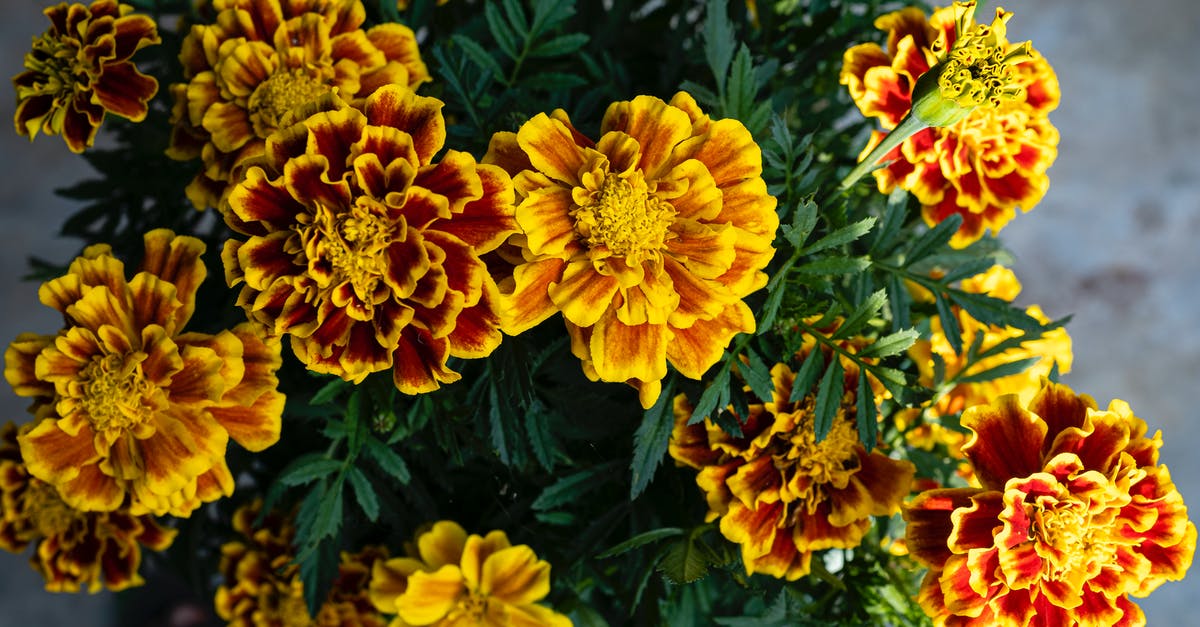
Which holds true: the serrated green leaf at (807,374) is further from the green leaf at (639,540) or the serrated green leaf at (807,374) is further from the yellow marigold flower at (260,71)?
the yellow marigold flower at (260,71)

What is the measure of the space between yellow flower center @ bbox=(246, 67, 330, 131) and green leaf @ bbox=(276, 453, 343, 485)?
199 millimetres

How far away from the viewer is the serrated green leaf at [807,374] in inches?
21.5

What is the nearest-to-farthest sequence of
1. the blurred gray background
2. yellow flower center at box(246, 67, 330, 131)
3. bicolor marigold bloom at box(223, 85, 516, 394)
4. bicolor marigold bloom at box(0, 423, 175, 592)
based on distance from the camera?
1. bicolor marigold bloom at box(223, 85, 516, 394)
2. yellow flower center at box(246, 67, 330, 131)
3. bicolor marigold bloom at box(0, 423, 175, 592)
4. the blurred gray background

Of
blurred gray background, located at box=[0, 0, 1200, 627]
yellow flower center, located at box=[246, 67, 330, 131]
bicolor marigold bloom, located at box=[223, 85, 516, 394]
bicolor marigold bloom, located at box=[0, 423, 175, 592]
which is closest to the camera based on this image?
bicolor marigold bloom, located at box=[223, 85, 516, 394]

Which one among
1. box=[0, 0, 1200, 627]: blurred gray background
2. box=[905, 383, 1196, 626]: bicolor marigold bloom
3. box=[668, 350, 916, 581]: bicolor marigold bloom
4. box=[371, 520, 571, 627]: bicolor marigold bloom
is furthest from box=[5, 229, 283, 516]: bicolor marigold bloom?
box=[0, 0, 1200, 627]: blurred gray background

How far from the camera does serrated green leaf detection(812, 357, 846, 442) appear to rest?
54 cm

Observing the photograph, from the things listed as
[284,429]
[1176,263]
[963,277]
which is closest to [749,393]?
[963,277]

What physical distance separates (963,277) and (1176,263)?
139 cm

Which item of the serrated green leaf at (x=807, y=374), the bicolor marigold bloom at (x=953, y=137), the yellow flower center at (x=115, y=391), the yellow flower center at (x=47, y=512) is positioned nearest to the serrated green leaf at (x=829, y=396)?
the serrated green leaf at (x=807, y=374)

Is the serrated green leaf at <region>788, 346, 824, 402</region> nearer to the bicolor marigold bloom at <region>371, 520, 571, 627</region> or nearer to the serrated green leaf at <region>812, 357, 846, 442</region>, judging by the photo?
the serrated green leaf at <region>812, 357, 846, 442</region>

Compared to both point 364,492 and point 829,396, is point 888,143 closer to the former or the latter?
point 829,396

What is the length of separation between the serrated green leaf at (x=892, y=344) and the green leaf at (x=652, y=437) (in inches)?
4.3

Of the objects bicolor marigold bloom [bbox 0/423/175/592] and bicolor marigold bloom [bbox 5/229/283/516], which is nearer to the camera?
bicolor marigold bloom [bbox 5/229/283/516]

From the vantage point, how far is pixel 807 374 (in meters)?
0.55
